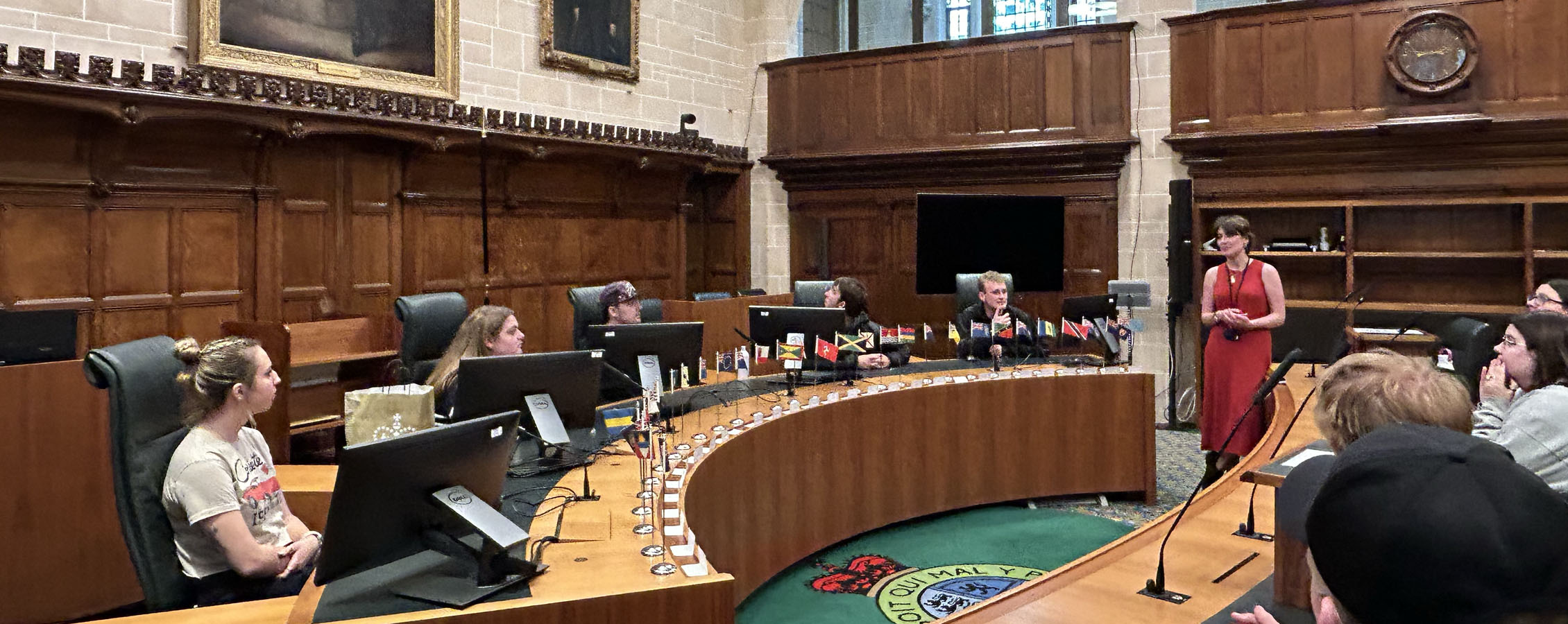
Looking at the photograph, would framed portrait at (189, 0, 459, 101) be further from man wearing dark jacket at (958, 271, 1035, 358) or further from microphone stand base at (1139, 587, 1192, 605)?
microphone stand base at (1139, 587, 1192, 605)

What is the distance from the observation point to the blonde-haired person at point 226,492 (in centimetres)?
243

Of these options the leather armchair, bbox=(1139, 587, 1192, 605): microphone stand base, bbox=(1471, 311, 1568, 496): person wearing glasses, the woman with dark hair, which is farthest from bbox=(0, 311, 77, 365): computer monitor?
the leather armchair

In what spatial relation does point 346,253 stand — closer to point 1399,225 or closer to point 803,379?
point 803,379

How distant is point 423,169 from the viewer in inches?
281

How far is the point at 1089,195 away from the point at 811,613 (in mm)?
5387

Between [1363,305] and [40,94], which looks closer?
[40,94]

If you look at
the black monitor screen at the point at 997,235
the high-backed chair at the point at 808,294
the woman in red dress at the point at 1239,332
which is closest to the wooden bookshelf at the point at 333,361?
the high-backed chair at the point at 808,294

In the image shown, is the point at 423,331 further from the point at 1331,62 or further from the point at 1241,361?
the point at 1331,62

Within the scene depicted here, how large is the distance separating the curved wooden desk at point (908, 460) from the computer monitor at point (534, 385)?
1.56 ft

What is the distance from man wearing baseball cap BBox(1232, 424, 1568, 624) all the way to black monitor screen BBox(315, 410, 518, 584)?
1.63 m

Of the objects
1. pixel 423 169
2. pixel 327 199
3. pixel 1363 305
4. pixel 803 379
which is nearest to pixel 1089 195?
pixel 1363 305

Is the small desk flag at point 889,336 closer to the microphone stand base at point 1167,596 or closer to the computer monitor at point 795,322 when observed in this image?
the computer monitor at point 795,322

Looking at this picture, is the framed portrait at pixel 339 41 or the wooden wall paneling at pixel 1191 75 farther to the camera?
the wooden wall paneling at pixel 1191 75

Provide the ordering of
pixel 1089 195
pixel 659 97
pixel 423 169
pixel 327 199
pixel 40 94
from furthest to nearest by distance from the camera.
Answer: pixel 659 97 → pixel 1089 195 → pixel 423 169 → pixel 327 199 → pixel 40 94
